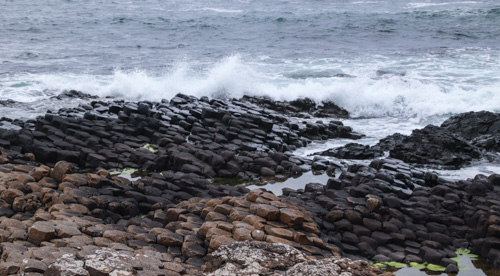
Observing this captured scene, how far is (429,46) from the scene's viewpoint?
2689cm

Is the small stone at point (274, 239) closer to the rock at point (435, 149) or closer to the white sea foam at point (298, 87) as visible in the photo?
the rock at point (435, 149)

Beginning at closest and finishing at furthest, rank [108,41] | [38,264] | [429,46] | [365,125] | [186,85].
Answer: [38,264] → [365,125] → [186,85] → [429,46] → [108,41]

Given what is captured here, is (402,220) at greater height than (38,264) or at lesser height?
lesser

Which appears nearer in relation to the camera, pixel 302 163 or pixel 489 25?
pixel 302 163

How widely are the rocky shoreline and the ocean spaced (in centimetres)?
145

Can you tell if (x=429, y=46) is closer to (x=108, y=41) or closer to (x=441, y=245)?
(x=108, y=41)

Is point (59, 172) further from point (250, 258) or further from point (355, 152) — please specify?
point (355, 152)

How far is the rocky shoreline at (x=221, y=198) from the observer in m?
6.45

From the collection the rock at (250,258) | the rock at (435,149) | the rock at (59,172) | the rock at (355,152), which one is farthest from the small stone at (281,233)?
the rock at (435,149)

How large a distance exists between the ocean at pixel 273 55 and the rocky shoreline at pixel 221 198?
1.45m

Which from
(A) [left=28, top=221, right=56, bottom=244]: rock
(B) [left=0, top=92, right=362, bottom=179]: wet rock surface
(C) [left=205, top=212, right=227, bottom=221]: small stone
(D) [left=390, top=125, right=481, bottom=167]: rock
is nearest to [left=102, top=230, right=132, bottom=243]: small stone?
(A) [left=28, top=221, right=56, bottom=244]: rock

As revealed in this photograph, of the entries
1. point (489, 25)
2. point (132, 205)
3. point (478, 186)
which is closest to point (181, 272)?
point (132, 205)

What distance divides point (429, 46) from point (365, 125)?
1266 centimetres

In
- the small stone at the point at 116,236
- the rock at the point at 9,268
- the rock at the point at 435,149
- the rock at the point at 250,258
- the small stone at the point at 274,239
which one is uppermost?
the rock at the point at 250,258
